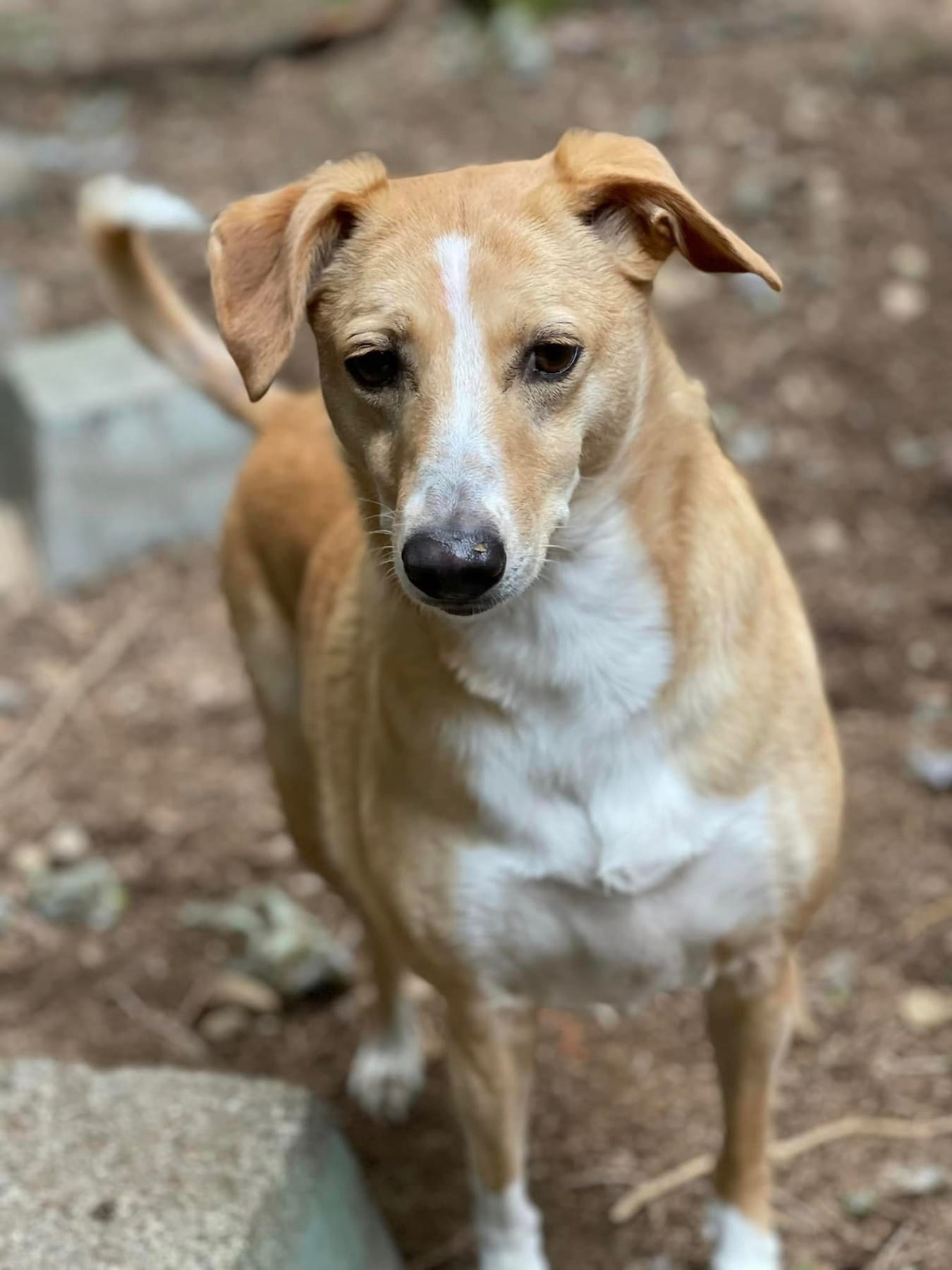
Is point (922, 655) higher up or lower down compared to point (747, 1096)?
lower down

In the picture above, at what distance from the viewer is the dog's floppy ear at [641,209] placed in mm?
2066

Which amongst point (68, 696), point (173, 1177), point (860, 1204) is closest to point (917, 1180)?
point (860, 1204)

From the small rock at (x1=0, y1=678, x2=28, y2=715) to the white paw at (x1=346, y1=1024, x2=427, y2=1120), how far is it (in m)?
1.83

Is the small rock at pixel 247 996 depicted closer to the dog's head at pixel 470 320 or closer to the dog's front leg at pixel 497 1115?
the dog's front leg at pixel 497 1115

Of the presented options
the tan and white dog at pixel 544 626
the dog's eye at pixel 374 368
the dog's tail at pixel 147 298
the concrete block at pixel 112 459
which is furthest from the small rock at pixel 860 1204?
the concrete block at pixel 112 459

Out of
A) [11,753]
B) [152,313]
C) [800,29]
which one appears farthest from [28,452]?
[800,29]

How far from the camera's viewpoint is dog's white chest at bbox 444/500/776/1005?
2.27 metres

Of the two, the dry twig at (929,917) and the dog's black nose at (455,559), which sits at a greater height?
the dog's black nose at (455,559)

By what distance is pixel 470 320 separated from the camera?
2.02m

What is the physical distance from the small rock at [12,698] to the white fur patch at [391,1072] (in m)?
1.83

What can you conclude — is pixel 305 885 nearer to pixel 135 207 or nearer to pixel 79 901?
pixel 79 901

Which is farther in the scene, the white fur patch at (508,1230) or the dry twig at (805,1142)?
the dry twig at (805,1142)

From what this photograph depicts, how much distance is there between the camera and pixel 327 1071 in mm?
3512

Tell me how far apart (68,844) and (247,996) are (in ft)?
2.62
